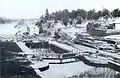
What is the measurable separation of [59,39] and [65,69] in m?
0.39

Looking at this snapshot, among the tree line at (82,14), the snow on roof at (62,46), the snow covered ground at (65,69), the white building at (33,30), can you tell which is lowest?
the snow covered ground at (65,69)

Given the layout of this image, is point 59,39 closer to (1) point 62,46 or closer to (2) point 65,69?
(1) point 62,46

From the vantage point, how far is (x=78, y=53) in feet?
8.24

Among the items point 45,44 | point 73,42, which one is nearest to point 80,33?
point 73,42

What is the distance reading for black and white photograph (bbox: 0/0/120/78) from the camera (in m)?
2.44

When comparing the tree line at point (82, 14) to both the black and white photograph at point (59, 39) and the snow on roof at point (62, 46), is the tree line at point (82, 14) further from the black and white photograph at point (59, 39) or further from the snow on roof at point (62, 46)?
the snow on roof at point (62, 46)

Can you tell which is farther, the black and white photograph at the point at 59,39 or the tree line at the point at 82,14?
the tree line at the point at 82,14

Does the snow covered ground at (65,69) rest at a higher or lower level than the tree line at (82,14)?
lower

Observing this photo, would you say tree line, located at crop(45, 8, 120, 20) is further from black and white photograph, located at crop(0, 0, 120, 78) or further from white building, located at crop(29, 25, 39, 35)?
white building, located at crop(29, 25, 39, 35)

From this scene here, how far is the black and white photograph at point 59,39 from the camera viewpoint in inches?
96.0

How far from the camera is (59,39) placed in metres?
2.57

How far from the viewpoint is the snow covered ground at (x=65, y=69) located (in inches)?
94.4

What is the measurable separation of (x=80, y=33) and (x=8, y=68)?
1.00 m

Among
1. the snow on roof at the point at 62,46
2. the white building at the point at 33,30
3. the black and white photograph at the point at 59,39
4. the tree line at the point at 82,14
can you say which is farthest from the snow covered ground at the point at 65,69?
the tree line at the point at 82,14
